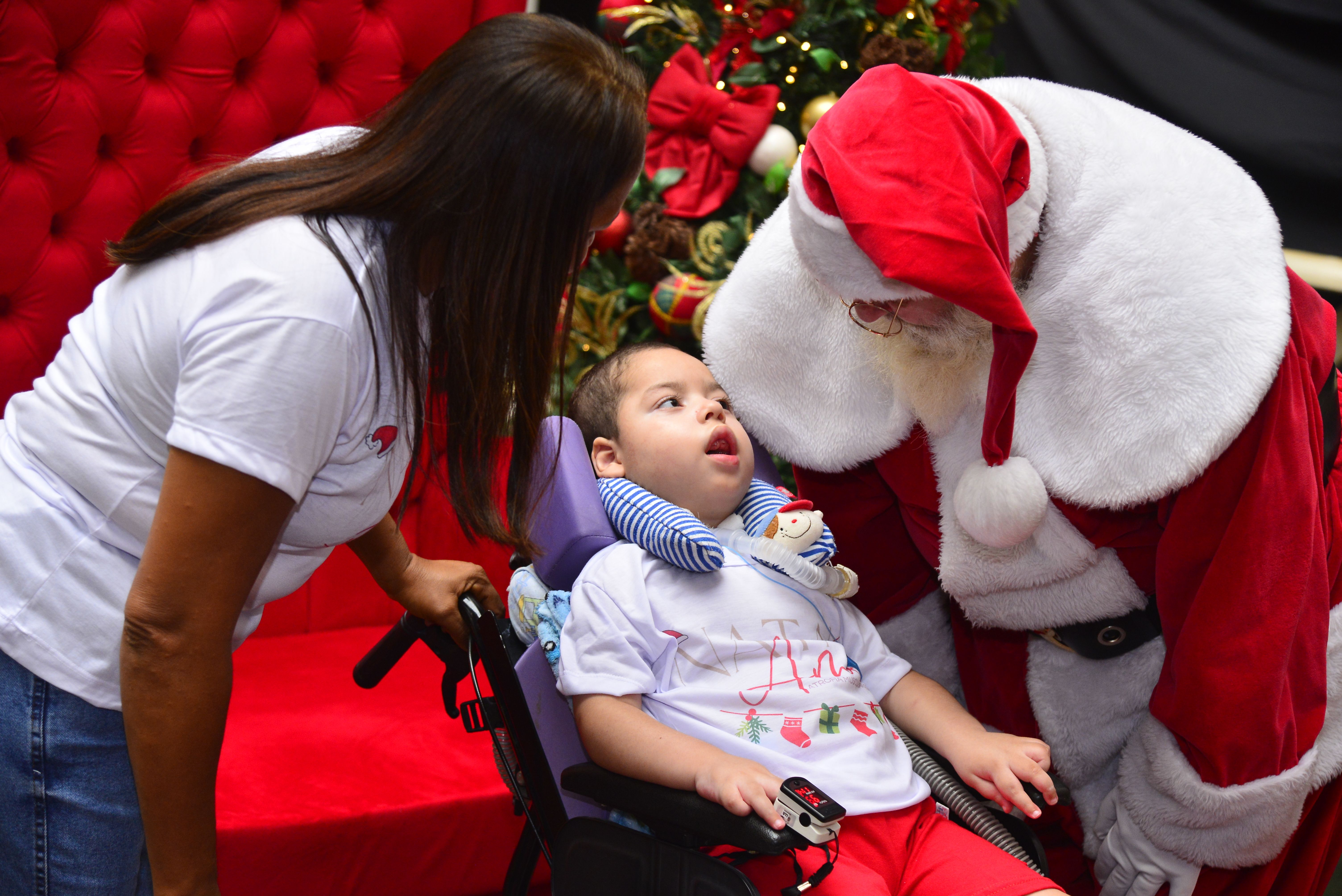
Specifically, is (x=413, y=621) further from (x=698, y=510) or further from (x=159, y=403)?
(x=159, y=403)

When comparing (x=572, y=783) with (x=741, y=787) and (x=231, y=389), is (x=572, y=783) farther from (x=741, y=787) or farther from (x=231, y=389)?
(x=231, y=389)

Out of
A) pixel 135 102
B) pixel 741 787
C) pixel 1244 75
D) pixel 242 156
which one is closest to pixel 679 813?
pixel 741 787

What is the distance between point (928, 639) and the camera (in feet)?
5.50

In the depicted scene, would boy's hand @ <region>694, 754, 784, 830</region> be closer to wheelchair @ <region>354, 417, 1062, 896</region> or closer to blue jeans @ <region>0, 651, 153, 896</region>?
wheelchair @ <region>354, 417, 1062, 896</region>

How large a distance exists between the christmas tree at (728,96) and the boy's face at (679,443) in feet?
2.62

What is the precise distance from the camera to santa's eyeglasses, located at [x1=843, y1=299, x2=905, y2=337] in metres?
1.31

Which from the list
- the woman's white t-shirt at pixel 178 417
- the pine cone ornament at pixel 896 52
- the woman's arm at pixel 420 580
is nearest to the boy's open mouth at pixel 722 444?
the woman's arm at pixel 420 580

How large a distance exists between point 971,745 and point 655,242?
1.49m

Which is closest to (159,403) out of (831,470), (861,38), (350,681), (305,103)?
(831,470)

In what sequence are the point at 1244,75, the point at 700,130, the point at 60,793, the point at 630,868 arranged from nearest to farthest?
the point at 60,793 → the point at 630,868 → the point at 700,130 → the point at 1244,75

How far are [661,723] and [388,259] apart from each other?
67 cm

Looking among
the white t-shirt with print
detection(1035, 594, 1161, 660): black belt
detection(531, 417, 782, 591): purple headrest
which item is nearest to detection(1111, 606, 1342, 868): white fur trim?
detection(1035, 594, 1161, 660): black belt

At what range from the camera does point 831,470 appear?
62.1 inches

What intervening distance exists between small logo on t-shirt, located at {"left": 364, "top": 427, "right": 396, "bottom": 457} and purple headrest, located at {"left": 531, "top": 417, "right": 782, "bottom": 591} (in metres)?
0.40
